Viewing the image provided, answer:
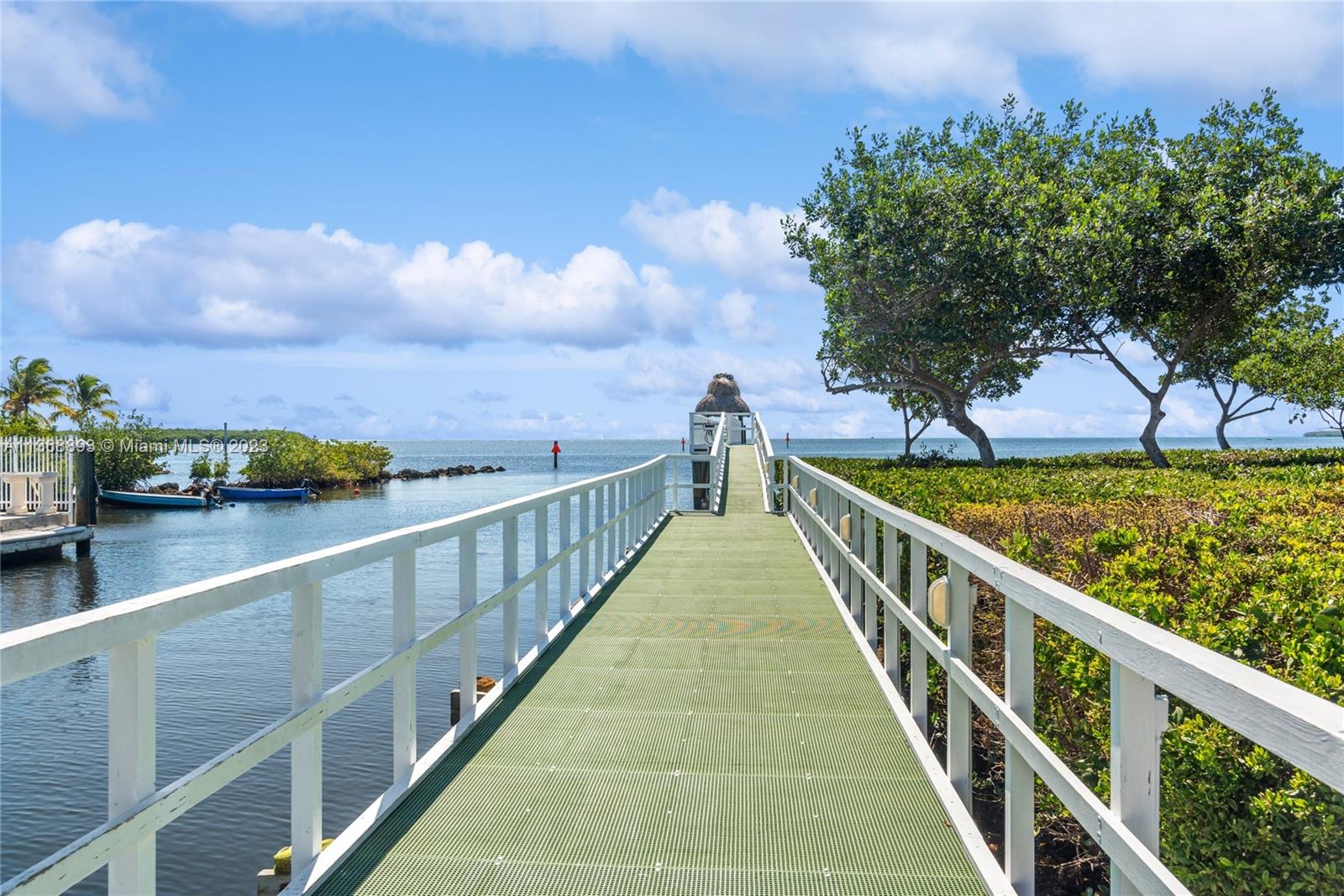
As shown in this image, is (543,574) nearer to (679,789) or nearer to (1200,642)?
(679,789)

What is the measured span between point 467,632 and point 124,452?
142 ft

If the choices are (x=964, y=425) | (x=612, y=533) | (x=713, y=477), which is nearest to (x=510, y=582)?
(x=612, y=533)

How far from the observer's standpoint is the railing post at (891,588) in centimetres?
500

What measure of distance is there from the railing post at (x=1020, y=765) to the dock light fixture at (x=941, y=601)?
1.99ft

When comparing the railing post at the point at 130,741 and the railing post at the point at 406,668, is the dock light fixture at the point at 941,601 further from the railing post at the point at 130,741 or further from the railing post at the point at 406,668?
the railing post at the point at 130,741

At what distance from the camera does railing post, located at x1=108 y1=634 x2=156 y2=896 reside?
2.11 meters

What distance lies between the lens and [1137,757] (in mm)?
1941

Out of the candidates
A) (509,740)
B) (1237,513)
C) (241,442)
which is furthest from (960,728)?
(241,442)

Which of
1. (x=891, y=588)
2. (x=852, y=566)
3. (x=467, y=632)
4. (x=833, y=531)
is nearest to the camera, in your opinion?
(x=467, y=632)

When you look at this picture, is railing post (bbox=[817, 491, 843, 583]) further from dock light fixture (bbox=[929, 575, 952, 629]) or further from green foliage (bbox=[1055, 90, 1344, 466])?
green foliage (bbox=[1055, 90, 1344, 466])

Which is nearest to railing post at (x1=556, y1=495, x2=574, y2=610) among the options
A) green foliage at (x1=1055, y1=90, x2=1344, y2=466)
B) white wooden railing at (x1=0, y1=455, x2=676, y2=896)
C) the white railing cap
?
white wooden railing at (x1=0, y1=455, x2=676, y2=896)

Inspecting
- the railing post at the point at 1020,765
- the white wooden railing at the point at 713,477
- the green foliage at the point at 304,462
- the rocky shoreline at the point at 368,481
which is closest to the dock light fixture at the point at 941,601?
the railing post at the point at 1020,765

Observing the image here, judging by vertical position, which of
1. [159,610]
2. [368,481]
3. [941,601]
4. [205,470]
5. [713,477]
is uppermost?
[159,610]

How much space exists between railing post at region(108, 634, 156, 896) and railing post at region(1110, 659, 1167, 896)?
211 cm
